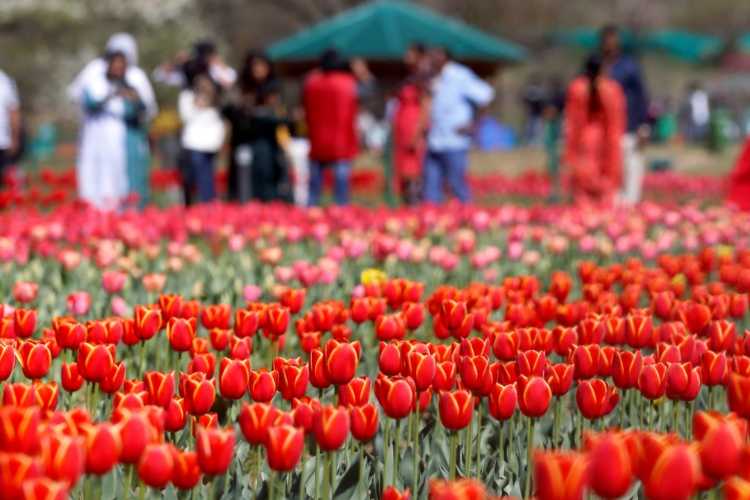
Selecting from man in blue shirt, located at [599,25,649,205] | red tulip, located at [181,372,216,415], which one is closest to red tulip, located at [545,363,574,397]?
red tulip, located at [181,372,216,415]

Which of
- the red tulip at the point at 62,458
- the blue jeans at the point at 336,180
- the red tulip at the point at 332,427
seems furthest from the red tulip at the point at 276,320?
the blue jeans at the point at 336,180

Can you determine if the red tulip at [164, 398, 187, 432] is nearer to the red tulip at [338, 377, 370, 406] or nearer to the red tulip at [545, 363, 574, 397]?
the red tulip at [338, 377, 370, 406]

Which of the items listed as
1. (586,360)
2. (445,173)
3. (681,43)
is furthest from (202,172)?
(681,43)

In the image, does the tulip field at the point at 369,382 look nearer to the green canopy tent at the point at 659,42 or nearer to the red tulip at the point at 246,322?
the red tulip at the point at 246,322

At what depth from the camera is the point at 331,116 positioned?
12.1 m

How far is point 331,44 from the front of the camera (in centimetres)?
1764

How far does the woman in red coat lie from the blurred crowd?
0.01m

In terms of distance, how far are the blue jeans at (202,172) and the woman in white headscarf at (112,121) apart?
1.75 ft

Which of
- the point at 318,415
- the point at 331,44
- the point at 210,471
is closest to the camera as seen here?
the point at 210,471

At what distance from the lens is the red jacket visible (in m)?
12.0

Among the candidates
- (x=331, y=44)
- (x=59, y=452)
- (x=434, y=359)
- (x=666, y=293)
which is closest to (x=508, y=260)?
(x=666, y=293)

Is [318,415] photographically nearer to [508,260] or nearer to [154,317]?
[154,317]

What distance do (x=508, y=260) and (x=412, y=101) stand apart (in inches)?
218

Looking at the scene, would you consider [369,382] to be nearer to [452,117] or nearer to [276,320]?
[276,320]
